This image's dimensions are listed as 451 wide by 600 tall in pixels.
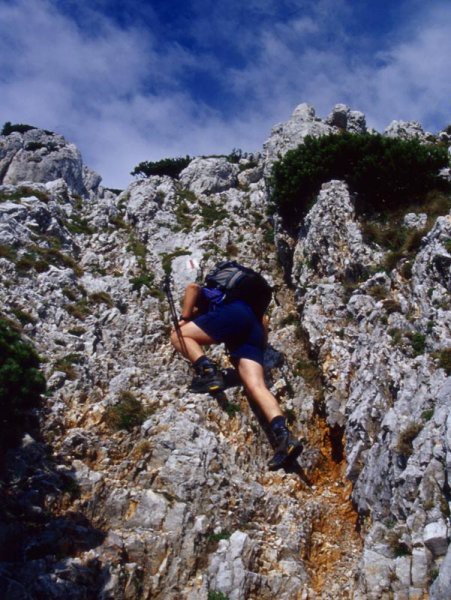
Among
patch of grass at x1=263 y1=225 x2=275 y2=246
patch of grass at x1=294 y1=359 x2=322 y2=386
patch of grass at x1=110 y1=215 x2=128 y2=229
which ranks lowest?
patch of grass at x1=294 y1=359 x2=322 y2=386

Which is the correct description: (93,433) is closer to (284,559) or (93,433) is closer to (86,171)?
(284,559)

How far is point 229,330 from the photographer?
41.7 feet

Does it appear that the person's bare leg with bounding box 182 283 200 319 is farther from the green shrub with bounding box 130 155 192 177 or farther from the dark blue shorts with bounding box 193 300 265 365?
the green shrub with bounding box 130 155 192 177

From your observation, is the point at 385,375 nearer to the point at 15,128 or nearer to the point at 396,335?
the point at 396,335

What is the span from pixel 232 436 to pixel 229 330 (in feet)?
8.29

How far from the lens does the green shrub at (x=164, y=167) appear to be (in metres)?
35.9

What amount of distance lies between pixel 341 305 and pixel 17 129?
6126cm

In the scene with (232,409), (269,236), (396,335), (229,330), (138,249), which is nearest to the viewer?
(396,335)

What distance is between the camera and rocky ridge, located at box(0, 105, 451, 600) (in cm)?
877

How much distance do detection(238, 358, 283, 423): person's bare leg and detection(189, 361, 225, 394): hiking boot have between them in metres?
0.58

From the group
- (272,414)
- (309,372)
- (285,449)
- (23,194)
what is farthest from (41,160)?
(285,449)

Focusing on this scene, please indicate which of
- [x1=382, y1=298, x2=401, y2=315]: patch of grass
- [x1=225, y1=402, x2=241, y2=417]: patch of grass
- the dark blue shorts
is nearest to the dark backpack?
the dark blue shorts

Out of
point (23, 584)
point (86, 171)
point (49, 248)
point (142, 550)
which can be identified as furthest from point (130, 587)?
point (86, 171)

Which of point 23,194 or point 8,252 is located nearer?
point 8,252
